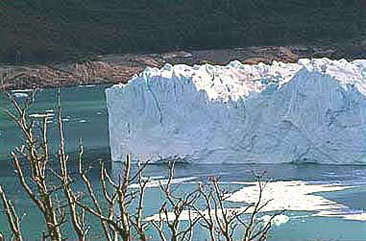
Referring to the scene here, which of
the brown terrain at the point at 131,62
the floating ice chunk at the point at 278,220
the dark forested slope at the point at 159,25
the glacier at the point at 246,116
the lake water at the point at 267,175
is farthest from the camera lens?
the dark forested slope at the point at 159,25

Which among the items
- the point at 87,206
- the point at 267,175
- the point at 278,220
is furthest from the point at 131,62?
the point at 87,206

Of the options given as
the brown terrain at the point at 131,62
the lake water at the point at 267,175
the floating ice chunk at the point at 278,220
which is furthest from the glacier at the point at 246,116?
the brown terrain at the point at 131,62

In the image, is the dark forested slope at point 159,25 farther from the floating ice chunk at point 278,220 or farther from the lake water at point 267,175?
→ the floating ice chunk at point 278,220

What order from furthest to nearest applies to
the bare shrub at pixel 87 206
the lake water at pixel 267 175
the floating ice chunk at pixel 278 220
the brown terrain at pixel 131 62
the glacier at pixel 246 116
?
the brown terrain at pixel 131 62 < the glacier at pixel 246 116 < the floating ice chunk at pixel 278 220 < the lake water at pixel 267 175 < the bare shrub at pixel 87 206

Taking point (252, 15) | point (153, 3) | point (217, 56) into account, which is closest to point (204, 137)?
point (217, 56)

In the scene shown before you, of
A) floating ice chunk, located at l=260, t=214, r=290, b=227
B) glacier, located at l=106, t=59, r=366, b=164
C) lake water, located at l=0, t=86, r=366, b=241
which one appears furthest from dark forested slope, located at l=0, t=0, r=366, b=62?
floating ice chunk, located at l=260, t=214, r=290, b=227

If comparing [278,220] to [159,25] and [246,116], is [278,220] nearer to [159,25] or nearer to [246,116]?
[246,116]
